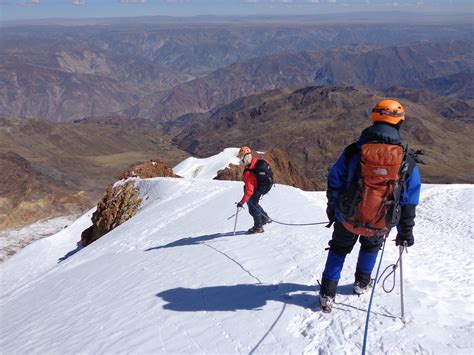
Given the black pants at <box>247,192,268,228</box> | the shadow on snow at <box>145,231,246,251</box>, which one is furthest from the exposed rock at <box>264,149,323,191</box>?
the black pants at <box>247,192,268,228</box>

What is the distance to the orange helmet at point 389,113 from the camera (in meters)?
5.65

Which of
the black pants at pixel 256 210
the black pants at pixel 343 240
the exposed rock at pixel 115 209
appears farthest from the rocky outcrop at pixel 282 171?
the black pants at pixel 343 240

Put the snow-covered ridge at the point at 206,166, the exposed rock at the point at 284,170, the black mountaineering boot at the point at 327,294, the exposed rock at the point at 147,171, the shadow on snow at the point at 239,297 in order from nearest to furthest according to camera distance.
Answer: the black mountaineering boot at the point at 327,294
the shadow on snow at the point at 239,297
the exposed rock at the point at 147,171
the exposed rock at the point at 284,170
the snow-covered ridge at the point at 206,166

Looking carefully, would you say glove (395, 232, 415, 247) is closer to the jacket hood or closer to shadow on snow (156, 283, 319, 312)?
the jacket hood

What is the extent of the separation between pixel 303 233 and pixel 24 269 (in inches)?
926

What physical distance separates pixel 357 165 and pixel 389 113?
2.60 feet

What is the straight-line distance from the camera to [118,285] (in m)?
10.7

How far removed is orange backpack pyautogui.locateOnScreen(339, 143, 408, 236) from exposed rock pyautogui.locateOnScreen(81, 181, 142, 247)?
2155 centimetres

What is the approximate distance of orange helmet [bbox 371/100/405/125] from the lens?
222 inches

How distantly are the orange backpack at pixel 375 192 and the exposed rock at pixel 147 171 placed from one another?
28.0 meters

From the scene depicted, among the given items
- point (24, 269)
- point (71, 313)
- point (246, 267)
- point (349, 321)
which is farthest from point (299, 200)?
point (24, 269)

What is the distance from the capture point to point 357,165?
568 centimetres

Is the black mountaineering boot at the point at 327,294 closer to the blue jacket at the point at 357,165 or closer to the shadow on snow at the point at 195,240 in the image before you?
the blue jacket at the point at 357,165

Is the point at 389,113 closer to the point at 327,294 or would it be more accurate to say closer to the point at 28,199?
the point at 327,294
